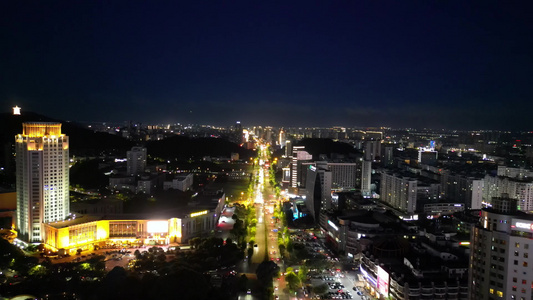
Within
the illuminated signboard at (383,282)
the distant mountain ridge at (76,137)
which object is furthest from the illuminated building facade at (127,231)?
the distant mountain ridge at (76,137)

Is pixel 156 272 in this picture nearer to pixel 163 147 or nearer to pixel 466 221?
pixel 466 221

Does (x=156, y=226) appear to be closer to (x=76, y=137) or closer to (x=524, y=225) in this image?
(x=524, y=225)

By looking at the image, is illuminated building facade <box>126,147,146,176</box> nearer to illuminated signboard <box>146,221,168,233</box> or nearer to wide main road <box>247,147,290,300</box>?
wide main road <box>247,147,290,300</box>

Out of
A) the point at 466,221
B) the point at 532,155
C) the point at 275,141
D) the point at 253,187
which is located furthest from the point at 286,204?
the point at 275,141

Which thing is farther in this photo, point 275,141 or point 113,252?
point 275,141

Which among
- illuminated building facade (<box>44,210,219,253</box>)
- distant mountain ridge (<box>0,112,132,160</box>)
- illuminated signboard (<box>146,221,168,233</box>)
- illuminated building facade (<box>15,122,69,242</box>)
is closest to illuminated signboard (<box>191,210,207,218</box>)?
illuminated building facade (<box>44,210,219,253</box>)

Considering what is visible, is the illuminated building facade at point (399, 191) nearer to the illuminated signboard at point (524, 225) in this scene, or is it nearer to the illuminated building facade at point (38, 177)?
the illuminated signboard at point (524, 225)
